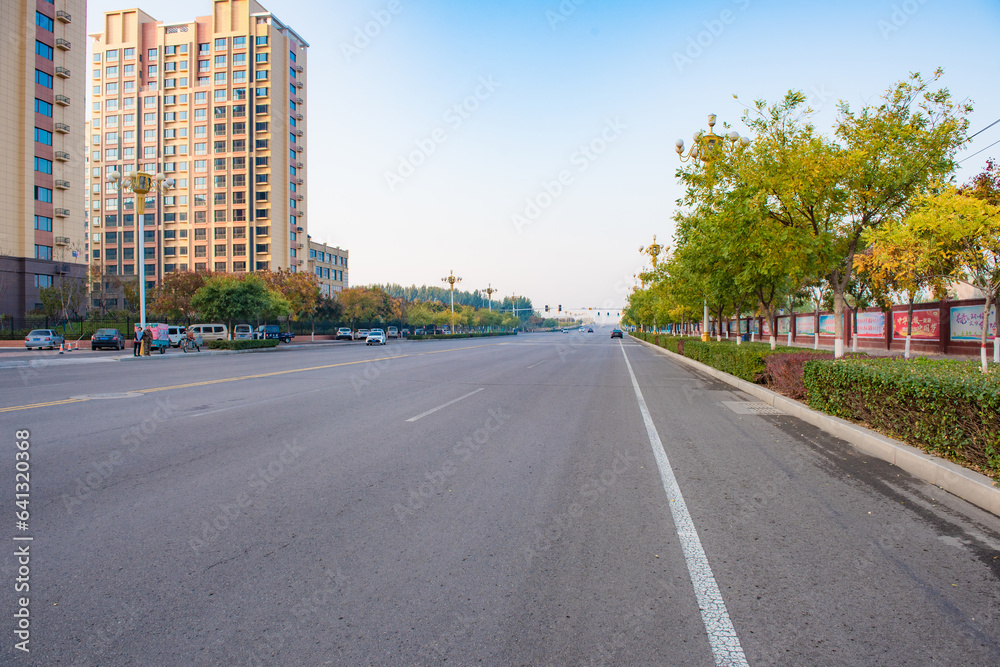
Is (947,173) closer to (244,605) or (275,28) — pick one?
(244,605)

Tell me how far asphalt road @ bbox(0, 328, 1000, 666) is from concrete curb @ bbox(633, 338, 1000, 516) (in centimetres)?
22

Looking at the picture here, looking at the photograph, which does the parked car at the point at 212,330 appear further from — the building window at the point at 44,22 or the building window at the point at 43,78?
the building window at the point at 44,22

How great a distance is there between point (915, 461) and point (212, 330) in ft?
153

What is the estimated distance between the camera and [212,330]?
43719 millimetres

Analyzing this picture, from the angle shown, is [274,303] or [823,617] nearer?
[823,617]

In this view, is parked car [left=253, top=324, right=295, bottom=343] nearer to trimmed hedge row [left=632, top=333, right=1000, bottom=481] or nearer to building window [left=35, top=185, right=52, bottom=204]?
building window [left=35, top=185, right=52, bottom=204]

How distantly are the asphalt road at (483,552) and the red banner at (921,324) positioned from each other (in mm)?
22755

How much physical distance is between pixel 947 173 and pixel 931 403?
9.01m

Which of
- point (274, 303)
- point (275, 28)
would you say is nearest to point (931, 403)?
point (274, 303)

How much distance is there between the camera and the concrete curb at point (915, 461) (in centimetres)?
484

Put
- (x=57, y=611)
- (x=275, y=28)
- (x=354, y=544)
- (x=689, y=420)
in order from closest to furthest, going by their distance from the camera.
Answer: (x=57, y=611), (x=354, y=544), (x=689, y=420), (x=275, y=28)

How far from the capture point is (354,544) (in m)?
3.84

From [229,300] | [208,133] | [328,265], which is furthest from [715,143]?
[328,265]

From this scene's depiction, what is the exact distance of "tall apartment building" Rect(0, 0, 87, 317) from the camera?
1928 inches
